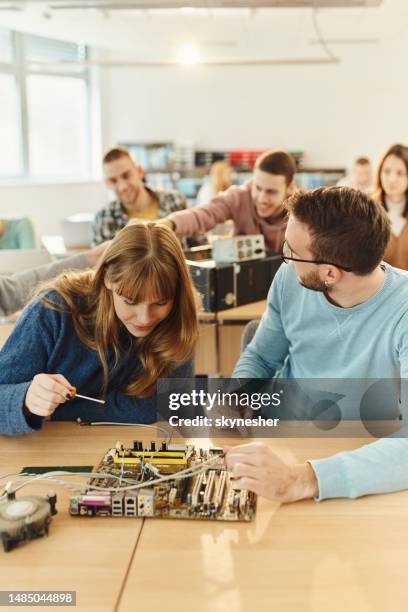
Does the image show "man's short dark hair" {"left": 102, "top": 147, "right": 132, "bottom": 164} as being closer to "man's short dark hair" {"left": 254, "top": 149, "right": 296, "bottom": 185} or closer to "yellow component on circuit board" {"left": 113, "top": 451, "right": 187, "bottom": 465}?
"man's short dark hair" {"left": 254, "top": 149, "right": 296, "bottom": 185}

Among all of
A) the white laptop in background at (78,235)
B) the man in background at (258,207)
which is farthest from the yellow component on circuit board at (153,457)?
the white laptop in background at (78,235)

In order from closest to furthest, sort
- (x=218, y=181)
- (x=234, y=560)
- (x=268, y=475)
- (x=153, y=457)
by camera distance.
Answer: (x=234, y=560) < (x=268, y=475) < (x=153, y=457) < (x=218, y=181)

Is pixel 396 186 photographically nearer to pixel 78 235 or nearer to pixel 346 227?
pixel 346 227

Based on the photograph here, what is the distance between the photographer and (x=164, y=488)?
1261mm

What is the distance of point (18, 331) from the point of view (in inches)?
65.6

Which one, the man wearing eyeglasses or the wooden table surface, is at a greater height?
the man wearing eyeglasses

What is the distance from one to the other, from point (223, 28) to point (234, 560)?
670cm

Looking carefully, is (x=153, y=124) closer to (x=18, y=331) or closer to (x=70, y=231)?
(x=70, y=231)

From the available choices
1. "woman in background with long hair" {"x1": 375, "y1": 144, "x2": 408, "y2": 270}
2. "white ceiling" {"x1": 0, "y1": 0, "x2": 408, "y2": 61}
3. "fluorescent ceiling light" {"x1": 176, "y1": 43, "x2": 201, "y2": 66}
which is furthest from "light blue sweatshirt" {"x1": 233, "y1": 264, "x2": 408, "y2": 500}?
"fluorescent ceiling light" {"x1": 176, "y1": 43, "x2": 201, "y2": 66}

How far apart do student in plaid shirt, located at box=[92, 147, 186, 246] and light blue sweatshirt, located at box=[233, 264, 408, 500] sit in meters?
2.35

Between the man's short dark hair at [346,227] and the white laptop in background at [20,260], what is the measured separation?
159 centimetres

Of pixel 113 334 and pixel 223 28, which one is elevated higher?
pixel 223 28

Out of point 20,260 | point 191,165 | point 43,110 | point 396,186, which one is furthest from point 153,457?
point 191,165

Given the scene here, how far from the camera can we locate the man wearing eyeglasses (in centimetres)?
129
